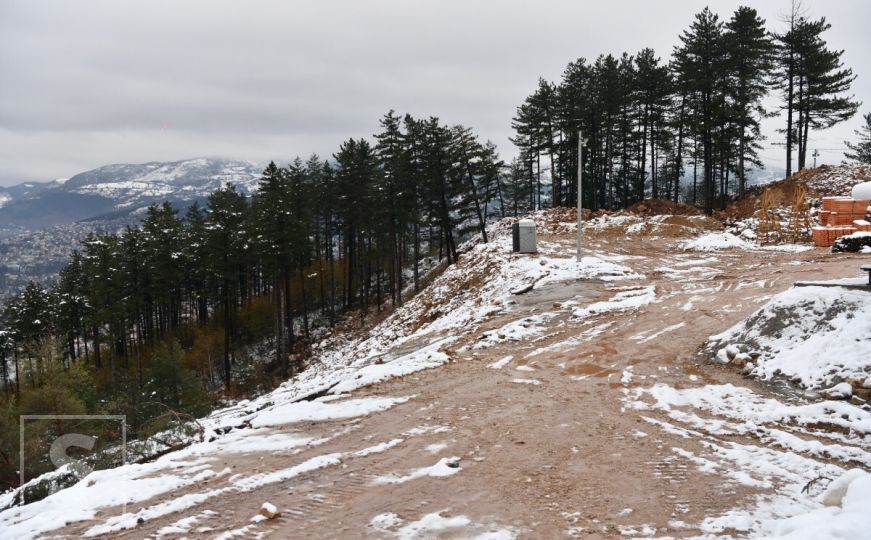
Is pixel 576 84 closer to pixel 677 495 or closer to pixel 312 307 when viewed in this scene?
pixel 312 307

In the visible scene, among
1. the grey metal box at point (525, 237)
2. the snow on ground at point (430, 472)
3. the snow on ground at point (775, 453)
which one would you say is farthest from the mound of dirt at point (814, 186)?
the snow on ground at point (430, 472)

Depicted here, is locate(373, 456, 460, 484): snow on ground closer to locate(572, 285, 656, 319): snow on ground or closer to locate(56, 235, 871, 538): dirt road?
locate(56, 235, 871, 538): dirt road

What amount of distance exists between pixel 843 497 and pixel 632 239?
3149cm

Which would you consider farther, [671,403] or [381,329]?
[381,329]

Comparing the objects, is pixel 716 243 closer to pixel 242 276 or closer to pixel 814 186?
pixel 814 186

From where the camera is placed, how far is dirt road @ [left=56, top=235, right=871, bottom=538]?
5.13 metres

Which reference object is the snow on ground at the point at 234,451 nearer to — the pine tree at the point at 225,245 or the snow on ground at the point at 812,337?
the snow on ground at the point at 812,337

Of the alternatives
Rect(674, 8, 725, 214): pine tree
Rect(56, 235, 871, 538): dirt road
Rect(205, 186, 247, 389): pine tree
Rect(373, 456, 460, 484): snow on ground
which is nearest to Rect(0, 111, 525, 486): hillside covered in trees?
Rect(205, 186, 247, 389): pine tree

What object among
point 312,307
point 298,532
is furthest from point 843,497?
point 312,307

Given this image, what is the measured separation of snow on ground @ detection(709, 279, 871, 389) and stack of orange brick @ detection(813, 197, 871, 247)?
59.8ft

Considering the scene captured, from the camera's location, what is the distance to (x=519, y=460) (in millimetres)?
6605

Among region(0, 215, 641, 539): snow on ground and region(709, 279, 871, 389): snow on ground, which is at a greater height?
region(709, 279, 871, 389): snow on ground

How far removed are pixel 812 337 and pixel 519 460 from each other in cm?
687

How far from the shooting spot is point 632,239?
34.0 metres
